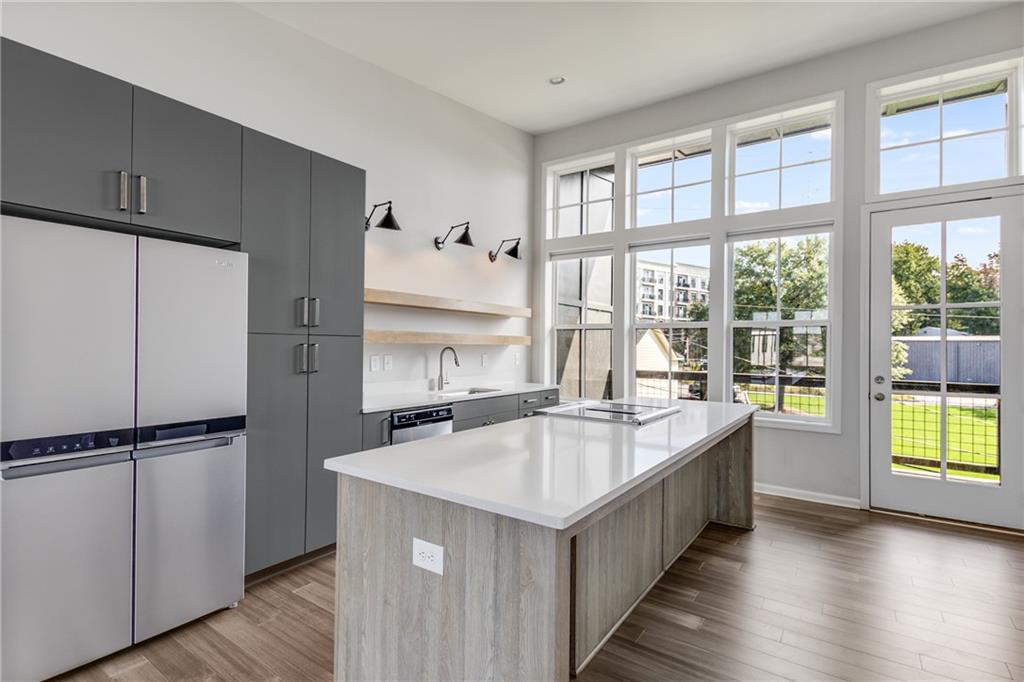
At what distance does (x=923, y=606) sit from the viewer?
2.46 metres

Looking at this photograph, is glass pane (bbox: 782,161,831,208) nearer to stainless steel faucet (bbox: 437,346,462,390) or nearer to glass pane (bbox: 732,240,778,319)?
glass pane (bbox: 732,240,778,319)

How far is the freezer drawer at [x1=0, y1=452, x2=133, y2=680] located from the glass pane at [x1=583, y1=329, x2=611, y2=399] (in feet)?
13.1

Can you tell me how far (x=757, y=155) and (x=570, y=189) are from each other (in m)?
1.83

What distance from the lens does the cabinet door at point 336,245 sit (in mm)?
2926

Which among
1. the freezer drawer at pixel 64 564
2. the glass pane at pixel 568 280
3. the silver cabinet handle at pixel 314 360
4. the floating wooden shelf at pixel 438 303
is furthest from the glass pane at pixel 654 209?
the freezer drawer at pixel 64 564

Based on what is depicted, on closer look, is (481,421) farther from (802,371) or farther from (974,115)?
(974,115)

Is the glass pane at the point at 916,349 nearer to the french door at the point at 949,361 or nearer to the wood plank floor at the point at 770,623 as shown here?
the french door at the point at 949,361

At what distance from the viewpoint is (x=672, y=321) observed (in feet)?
15.9

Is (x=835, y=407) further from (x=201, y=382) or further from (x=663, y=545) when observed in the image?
(x=201, y=382)

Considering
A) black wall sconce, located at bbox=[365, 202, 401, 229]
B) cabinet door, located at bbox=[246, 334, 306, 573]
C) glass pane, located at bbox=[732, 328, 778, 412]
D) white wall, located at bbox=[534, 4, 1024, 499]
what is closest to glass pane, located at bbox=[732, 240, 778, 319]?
glass pane, located at bbox=[732, 328, 778, 412]

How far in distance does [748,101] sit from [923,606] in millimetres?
3732

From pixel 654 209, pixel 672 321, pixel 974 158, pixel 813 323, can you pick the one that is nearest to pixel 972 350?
pixel 813 323

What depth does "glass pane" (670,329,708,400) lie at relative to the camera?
15.3 feet

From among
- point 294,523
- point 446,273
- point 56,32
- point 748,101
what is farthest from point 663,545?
point 56,32
